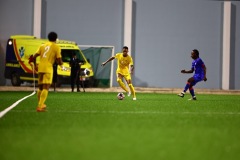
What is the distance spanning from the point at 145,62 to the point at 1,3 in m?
9.42

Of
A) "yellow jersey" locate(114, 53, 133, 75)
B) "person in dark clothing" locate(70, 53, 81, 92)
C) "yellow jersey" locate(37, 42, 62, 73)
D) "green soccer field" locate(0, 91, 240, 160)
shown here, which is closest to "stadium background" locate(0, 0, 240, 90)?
"person in dark clothing" locate(70, 53, 81, 92)

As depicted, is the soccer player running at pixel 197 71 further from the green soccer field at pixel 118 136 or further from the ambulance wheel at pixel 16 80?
the ambulance wheel at pixel 16 80

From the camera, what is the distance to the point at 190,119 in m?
13.0

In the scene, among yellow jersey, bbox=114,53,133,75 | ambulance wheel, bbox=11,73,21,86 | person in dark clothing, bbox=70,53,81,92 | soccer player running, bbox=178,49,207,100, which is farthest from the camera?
ambulance wheel, bbox=11,73,21,86

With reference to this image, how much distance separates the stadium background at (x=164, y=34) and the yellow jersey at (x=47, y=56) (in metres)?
21.6

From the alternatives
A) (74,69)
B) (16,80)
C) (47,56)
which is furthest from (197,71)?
(16,80)

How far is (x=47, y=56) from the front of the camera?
14.7 m

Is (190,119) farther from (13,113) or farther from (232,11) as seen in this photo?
(232,11)

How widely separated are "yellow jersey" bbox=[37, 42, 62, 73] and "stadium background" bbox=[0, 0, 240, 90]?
21640 millimetres

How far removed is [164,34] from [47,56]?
2256 centimetres

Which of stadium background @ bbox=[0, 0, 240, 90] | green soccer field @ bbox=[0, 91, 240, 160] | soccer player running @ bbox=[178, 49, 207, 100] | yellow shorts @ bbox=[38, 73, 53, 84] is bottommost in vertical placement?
green soccer field @ bbox=[0, 91, 240, 160]

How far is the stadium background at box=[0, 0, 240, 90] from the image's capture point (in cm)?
3659

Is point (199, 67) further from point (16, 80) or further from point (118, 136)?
point (16, 80)

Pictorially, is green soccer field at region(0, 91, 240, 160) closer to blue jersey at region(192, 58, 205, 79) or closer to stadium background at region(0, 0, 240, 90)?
blue jersey at region(192, 58, 205, 79)
